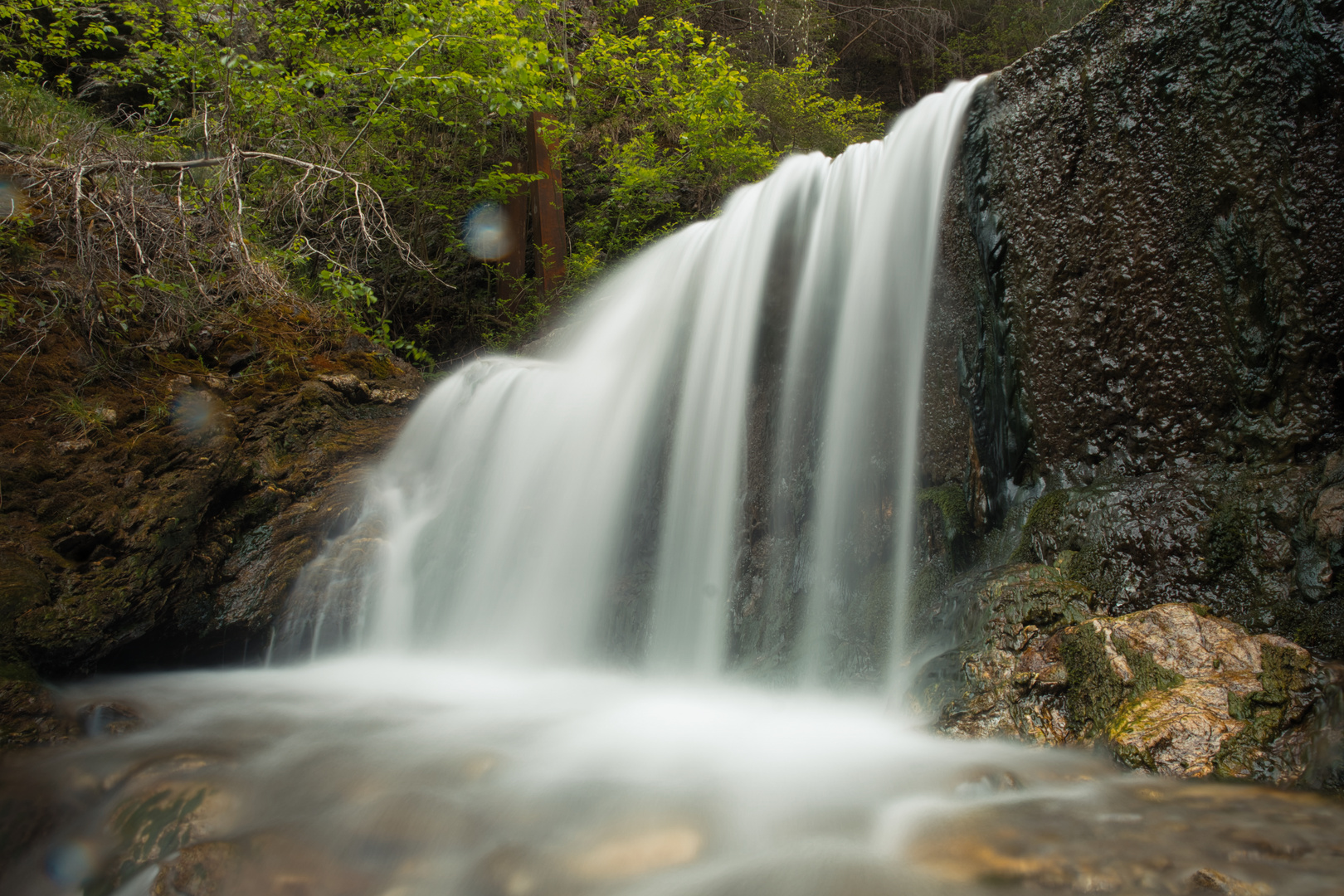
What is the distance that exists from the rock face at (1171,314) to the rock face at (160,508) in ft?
13.9

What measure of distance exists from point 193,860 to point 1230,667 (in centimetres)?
337

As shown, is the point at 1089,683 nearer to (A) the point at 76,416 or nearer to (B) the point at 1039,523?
(B) the point at 1039,523

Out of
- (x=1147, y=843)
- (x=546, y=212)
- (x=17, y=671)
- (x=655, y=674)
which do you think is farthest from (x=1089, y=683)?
(x=546, y=212)

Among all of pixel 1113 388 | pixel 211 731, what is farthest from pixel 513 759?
pixel 1113 388

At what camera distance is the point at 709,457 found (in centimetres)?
484

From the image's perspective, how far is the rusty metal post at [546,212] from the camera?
345 inches

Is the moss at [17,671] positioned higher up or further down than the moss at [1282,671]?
further down

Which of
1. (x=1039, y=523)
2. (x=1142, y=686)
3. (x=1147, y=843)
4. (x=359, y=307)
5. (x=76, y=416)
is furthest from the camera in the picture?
(x=359, y=307)

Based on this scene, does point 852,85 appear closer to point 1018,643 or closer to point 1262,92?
point 1262,92

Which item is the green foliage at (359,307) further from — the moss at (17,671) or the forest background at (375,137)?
the moss at (17,671)

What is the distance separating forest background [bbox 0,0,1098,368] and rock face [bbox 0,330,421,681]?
543 mm

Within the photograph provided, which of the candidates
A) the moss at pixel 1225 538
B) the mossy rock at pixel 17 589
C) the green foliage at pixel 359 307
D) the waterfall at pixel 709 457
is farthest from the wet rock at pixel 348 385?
the moss at pixel 1225 538

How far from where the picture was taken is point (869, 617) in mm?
3711

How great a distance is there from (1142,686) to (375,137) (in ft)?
30.4
